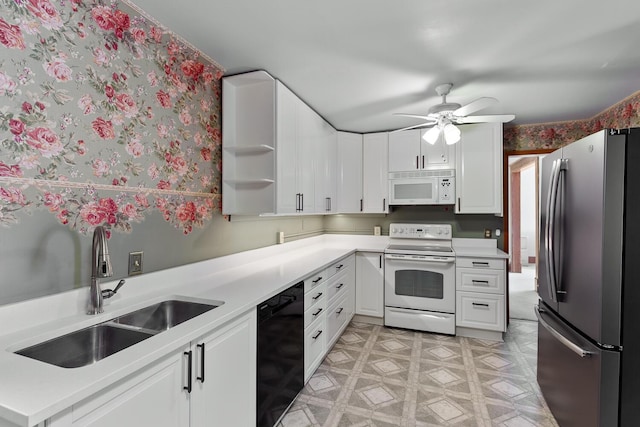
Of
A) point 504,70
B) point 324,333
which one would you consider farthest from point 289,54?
point 324,333

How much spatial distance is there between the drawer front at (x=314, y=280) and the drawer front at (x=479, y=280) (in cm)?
158

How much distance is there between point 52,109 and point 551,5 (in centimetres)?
240

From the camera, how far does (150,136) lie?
178cm

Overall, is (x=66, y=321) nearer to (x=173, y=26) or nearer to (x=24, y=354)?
(x=24, y=354)

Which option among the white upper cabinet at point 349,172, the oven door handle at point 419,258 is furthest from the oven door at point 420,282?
the white upper cabinet at point 349,172

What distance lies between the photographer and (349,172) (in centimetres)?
395

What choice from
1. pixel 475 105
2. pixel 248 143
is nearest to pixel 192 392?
pixel 248 143

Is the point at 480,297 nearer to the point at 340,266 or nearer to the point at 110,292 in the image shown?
the point at 340,266

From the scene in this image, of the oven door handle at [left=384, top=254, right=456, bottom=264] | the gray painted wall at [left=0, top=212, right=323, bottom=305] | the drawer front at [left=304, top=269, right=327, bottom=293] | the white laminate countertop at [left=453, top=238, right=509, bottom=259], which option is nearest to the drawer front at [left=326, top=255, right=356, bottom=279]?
the drawer front at [left=304, top=269, right=327, bottom=293]

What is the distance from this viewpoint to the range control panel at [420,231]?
383cm

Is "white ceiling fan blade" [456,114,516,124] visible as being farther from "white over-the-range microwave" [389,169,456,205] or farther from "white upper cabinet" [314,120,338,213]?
"white upper cabinet" [314,120,338,213]

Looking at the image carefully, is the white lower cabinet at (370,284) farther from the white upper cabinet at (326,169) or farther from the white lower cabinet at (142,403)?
the white lower cabinet at (142,403)

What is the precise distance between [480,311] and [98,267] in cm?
333

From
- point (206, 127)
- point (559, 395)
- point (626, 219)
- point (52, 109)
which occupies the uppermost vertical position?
point (206, 127)
